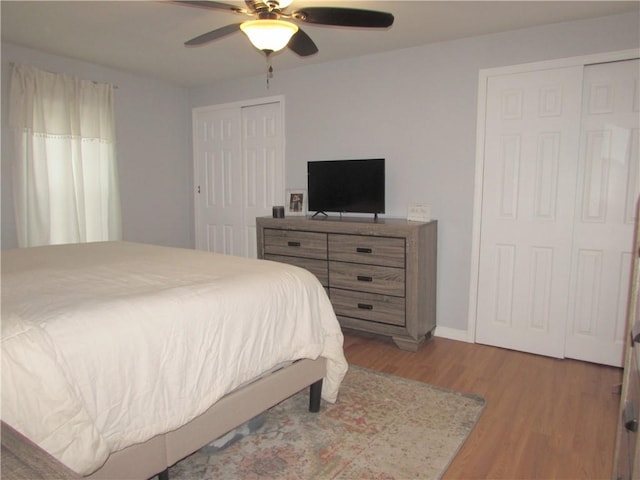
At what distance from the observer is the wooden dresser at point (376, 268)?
10.7 feet

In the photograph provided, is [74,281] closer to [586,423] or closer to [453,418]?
[453,418]

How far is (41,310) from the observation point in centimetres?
146

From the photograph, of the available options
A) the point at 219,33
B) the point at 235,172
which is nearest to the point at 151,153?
the point at 235,172

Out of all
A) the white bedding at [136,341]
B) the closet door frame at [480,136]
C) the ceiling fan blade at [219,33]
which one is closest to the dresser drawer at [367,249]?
the closet door frame at [480,136]

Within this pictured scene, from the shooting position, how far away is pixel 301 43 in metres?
2.55

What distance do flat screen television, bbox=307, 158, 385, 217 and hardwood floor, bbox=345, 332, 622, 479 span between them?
3.69 feet

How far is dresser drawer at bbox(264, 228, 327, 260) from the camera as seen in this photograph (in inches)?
143

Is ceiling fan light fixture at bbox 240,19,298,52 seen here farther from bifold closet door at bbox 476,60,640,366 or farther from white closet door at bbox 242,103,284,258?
white closet door at bbox 242,103,284,258

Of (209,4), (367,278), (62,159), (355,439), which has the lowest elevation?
(355,439)

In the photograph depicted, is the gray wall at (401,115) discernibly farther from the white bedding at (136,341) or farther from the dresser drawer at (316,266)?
the white bedding at (136,341)

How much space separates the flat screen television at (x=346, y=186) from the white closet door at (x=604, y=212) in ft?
4.87

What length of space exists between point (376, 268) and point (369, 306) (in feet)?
1.04

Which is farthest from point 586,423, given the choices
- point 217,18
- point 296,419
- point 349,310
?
point 217,18

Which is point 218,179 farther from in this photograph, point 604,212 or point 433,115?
point 604,212
